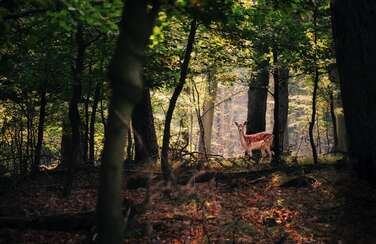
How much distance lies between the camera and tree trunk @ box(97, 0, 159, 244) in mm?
2840

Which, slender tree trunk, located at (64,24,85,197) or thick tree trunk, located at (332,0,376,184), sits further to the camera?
slender tree trunk, located at (64,24,85,197)

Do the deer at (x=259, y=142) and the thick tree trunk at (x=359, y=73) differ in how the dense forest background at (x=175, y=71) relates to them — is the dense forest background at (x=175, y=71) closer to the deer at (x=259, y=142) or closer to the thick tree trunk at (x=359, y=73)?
the thick tree trunk at (x=359, y=73)

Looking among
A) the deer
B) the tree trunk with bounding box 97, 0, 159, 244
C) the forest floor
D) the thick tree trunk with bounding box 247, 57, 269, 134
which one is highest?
the thick tree trunk with bounding box 247, 57, 269, 134

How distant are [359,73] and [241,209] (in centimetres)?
333

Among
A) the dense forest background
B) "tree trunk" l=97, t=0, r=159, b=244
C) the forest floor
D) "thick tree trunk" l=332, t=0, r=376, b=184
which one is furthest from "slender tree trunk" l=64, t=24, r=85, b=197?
"tree trunk" l=97, t=0, r=159, b=244

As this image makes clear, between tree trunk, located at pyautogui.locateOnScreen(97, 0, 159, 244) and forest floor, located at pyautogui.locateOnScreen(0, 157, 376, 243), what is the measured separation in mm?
2594

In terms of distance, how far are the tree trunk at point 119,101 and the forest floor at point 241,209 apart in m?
2.59

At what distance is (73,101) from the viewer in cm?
911

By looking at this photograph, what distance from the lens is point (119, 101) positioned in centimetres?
288

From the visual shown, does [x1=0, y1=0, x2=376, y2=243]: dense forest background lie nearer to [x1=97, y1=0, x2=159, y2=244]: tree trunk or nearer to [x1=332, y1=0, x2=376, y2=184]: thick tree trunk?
[x1=332, y1=0, x2=376, y2=184]: thick tree trunk

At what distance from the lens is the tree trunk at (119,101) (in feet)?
9.32

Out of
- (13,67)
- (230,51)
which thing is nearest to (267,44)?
(230,51)

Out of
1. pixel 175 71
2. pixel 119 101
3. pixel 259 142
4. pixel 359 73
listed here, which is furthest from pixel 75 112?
pixel 259 142

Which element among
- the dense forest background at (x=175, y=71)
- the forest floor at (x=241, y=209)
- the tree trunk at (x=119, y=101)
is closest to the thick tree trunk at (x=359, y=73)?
the dense forest background at (x=175, y=71)
